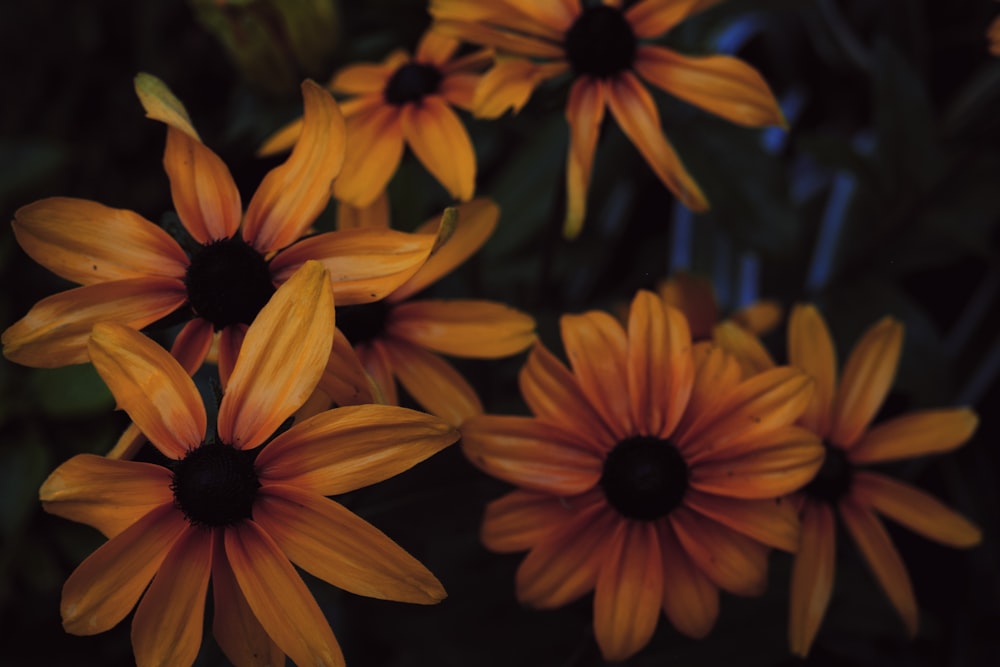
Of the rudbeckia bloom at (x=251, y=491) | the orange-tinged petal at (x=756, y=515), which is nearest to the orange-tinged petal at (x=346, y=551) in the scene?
the rudbeckia bloom at (x=251, y=491)

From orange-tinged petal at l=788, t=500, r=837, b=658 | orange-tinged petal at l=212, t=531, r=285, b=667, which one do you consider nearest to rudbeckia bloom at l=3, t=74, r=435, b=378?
orange-tinged petal at l=212, t=531, r=285, b=667

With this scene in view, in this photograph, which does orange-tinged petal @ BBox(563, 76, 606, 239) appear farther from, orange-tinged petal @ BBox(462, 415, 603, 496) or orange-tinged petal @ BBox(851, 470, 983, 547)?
orange-tinged petal @ BBox(851, 470, 983, 547)

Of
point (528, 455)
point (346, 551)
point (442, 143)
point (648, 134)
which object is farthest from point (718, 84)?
point (346, 551)

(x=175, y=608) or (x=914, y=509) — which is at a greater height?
(x=914, y=509)

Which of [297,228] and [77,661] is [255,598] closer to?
[297,228]

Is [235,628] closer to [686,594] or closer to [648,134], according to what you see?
[686,594]

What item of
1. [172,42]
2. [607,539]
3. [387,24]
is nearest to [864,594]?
[607,539]

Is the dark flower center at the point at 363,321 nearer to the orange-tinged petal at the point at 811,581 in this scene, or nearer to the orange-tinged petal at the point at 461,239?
the orange-tinged petal at the point at 461,239
